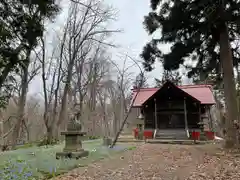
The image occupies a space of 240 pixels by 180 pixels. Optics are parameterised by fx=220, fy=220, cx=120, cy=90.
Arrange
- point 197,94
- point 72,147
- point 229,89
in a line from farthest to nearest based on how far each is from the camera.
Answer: point 197,94, point 229,89, point 72,147

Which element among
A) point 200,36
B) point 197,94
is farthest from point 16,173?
point 197,94

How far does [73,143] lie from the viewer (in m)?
10.4

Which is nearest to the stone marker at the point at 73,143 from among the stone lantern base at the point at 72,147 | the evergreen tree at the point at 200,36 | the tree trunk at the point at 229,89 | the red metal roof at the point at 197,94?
the stone lantern base at the point at 72,147

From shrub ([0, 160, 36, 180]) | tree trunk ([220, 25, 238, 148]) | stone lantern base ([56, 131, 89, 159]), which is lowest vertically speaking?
shrub ([0, 160, 36, 180])

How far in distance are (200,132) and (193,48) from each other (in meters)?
10.5

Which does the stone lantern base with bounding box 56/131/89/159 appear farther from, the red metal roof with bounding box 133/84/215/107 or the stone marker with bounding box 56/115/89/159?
the red metal roof with bounding box 133/84/215/107

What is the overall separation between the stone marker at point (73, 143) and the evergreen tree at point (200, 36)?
16.5ft

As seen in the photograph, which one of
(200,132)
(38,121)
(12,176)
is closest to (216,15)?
(12,176)

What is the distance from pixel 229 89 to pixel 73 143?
7951mm

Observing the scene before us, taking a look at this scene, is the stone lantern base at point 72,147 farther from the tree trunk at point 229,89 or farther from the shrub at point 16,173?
the tree trunk at point 229,89

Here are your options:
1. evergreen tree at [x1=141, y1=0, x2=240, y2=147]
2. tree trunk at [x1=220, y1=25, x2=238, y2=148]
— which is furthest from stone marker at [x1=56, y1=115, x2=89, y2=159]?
tree trunk at [x1=220, y1=25, x2=238, y2=148]

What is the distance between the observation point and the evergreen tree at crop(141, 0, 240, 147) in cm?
971

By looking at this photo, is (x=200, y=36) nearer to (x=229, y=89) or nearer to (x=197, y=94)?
(x=229, y=89)

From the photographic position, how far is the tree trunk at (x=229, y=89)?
10445mm
